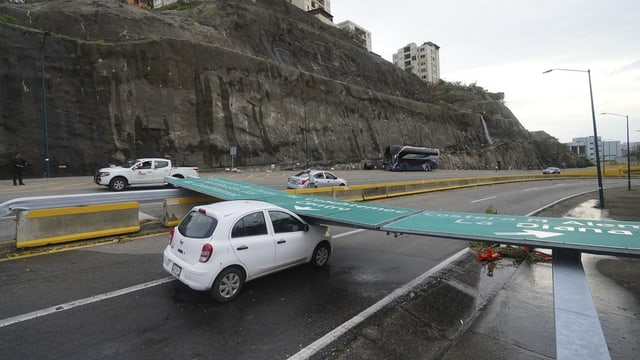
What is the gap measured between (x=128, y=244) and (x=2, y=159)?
88.0 feet

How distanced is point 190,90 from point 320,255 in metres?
36.1

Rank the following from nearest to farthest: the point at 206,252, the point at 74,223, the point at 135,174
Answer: the point at 206,252 < the point at 74,223 < the point at 135,174

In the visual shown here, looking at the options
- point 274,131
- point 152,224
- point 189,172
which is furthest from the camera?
point 274,131

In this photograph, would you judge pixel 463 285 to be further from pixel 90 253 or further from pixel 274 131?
pixel 274 131

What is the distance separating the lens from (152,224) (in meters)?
10.1

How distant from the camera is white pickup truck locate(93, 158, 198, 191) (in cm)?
1674

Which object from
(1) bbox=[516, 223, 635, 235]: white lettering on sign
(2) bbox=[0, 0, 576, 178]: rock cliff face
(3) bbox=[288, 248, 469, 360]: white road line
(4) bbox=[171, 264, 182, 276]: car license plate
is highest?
(2) bbox=[0, 0, 576, 178]: rock cliff face

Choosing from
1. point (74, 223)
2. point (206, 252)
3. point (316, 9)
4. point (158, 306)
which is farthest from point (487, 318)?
point (316, 9)

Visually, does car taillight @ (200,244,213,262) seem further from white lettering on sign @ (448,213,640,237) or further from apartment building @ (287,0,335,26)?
apartment building @ (287,0,335,26)

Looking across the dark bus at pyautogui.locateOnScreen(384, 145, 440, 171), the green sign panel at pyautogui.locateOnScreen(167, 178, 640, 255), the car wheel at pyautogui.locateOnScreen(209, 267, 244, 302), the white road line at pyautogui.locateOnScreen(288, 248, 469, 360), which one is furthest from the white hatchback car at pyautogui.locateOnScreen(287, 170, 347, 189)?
the dark bus at pyautogui.locateOnScreen(384, 145, 440, 171)

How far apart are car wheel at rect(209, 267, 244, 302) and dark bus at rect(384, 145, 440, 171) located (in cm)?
4513

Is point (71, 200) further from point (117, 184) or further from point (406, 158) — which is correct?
point (406, 158)

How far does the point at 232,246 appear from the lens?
17.0ft

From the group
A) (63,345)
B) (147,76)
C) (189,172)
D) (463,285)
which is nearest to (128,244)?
(63,345)
